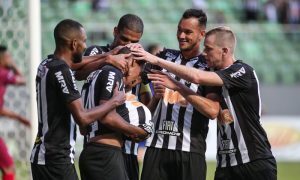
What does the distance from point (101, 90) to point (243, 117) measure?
1432 mm

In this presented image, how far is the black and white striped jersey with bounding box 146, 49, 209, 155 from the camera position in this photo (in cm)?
769

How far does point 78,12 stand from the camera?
2156cm

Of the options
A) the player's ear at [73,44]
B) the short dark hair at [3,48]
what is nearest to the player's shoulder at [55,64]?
the player's ear at [73,44]

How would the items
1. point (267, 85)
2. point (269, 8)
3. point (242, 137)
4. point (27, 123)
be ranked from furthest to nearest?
point (269, 8) < point (267, 85) < point (27, 123) < point (242, 137)

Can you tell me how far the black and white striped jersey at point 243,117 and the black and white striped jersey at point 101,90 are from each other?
1.01 metres

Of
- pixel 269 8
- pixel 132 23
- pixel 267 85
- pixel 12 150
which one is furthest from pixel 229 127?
pixel 269 8

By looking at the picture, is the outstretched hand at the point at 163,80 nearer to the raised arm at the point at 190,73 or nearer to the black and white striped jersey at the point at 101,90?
the raised arm at the point at 190,73

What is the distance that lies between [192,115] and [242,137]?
2.08ft

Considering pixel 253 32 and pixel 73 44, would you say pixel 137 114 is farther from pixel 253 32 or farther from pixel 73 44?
pixel 253 32

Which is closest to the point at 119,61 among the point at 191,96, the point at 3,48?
the point at 191,96

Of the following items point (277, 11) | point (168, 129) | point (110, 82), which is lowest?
point (168, 129)

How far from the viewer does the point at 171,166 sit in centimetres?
766

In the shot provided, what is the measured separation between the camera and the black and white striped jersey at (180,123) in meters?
7.69

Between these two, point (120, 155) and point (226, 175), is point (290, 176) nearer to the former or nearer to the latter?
point (226, 175)
